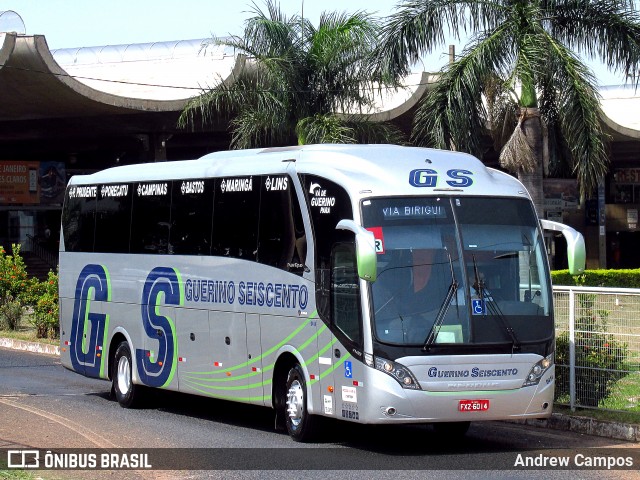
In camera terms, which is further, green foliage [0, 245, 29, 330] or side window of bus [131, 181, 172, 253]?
green foliage [0, 245, 29, 330]

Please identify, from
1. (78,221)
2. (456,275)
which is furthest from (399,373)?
(78,221)

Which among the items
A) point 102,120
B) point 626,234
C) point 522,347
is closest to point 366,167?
point 522,347

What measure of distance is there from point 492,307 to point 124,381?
6.98 m

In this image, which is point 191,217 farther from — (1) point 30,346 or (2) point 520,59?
(1) point 30,346

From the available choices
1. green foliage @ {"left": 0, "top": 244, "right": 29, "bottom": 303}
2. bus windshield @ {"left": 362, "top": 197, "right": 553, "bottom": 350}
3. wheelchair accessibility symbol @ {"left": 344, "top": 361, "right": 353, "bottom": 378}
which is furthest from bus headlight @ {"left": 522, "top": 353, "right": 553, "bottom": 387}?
green foliage @ {"left": 0, "top": 244, "right": 29, "bottom": 303}

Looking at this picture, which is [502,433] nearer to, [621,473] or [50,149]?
[621,473]

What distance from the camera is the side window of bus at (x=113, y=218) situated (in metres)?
17.1

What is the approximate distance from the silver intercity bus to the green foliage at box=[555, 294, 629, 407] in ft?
5.31

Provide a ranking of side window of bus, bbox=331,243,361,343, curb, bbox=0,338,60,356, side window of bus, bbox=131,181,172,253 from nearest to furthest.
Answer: side window of bus, bbox=331,243,361,343 < side window of bus, bbox=131,181,172,253 < curb, bbox=0,338,60,356

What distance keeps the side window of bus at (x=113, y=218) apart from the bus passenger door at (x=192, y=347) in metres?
1.97

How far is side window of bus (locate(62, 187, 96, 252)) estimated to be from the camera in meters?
18.1

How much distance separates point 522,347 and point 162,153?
1618 inches

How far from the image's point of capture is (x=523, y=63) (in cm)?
2114

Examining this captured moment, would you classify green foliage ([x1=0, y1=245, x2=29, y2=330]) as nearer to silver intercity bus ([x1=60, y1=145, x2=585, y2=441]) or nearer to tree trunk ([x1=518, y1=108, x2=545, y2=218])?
tree trunk ([x1=518, y1=108, x2=545, y2=218])
